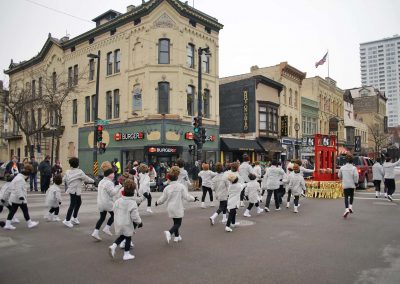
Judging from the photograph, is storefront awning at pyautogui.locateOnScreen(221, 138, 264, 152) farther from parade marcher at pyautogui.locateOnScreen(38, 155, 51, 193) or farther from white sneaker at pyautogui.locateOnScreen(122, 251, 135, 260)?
white sneaker at pyautogui.locateOnScreen(122, 251, 135, 260)

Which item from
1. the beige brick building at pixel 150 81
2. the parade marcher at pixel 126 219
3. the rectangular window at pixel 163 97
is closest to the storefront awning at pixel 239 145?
the beige brick building at pixel 150 81

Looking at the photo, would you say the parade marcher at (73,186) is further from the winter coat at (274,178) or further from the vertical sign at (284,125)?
the vertical sign at (284,125)

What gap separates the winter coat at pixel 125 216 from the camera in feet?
21.1

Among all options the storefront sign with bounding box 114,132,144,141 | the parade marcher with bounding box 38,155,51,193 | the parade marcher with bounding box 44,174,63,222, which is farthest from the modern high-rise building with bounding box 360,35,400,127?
the parade marcher with bounding box 44,174,63,222

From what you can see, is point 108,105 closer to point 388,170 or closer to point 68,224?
point 68,224

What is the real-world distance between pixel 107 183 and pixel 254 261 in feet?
12.3

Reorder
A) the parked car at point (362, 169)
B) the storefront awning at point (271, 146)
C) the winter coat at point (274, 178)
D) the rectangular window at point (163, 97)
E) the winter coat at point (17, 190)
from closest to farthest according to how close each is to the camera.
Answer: the winter coat at point (17, 190), the winter coat at point (274, 178), the parked car at point (362, 169), the rectangular window at point (163, 97), the storefront awning at point (271, 146)

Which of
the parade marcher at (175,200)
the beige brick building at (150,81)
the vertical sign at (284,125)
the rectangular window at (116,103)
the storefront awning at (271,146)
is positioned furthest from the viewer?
the vertical sign at (284,125)

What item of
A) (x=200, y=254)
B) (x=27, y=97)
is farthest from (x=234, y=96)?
(x=200, y=254)

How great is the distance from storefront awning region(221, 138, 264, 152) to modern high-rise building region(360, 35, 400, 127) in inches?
6050

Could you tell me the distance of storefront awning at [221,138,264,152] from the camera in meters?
30.4

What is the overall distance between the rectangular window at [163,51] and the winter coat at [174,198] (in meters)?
20.7

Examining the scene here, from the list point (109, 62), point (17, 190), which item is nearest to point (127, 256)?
point (17, 190)

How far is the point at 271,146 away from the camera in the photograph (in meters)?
35.9
